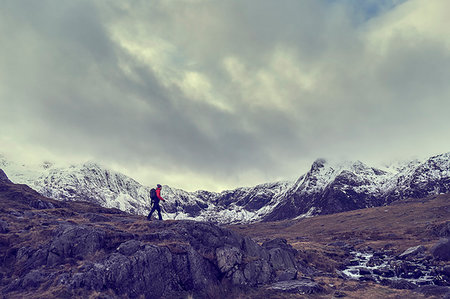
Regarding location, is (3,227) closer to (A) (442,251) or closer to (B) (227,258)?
(B) (227,258)

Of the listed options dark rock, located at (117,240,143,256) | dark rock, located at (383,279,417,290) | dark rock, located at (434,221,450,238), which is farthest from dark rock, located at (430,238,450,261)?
dark rock, located at (117,240,143,256)

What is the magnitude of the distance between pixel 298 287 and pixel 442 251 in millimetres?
26641

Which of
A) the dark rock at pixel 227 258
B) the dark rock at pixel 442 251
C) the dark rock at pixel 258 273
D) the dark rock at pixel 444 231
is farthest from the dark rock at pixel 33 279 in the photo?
the dark rock at pixel 444 231

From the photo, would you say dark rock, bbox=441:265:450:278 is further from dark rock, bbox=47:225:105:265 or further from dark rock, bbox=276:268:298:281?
dark rock, bbox=47:225:105:265

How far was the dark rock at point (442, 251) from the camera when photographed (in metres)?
37.7

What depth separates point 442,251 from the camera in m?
38.3

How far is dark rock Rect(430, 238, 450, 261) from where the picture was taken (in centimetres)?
3766

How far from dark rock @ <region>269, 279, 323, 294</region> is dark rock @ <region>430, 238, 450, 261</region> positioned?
2351 cm

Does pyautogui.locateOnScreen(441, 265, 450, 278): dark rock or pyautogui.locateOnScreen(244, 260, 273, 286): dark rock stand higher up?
pyautogui.locateOnScreen(441, 265, 450, 278): dark rock

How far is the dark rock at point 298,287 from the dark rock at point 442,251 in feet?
77.1

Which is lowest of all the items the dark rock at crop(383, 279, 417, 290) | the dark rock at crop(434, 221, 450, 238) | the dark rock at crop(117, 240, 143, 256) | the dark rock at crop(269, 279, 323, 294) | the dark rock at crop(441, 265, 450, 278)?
the dark rock at crop(269, 279, 323, 294)

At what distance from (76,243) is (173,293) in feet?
35.8

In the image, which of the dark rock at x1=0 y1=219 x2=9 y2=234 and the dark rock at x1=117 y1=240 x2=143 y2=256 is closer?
the dark rock at x1=117 y1=240 x2=143 y2=256

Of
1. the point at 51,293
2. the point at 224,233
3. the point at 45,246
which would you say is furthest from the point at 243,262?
the point at 45,246
